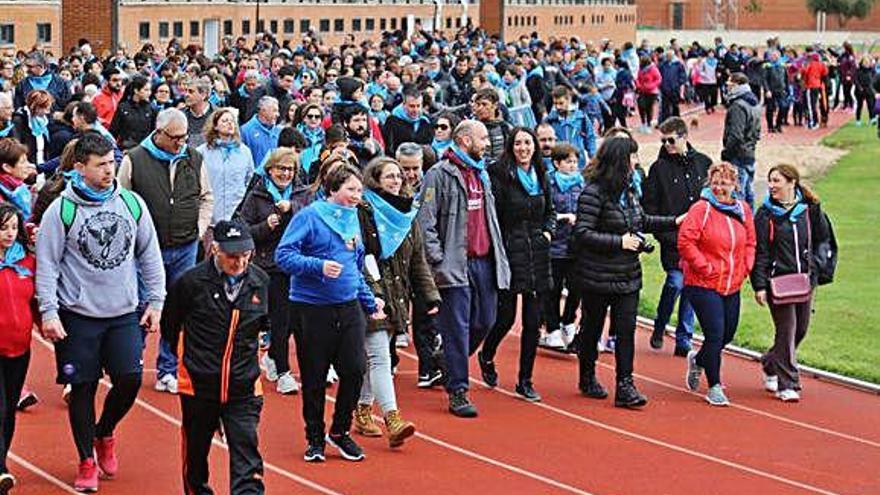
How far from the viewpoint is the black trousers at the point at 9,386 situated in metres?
9.73

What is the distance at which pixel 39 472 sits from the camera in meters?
10.3

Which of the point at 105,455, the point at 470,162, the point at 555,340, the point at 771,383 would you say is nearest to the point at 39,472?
the point at 105,455

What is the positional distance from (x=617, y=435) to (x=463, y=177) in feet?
6.58

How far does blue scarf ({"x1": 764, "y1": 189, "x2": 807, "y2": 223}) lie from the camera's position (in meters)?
13.4

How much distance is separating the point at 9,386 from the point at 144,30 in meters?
32.4

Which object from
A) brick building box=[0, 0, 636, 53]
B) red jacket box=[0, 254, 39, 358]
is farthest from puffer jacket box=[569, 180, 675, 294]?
brick building box=[0, 0, 636, 53]

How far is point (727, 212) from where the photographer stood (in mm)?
13086

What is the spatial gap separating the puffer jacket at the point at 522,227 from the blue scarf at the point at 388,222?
1424 mm

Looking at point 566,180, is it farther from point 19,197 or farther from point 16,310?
point 16,310

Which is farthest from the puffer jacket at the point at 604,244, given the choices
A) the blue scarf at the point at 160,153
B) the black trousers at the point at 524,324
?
the blue scarf at the point at 160,153

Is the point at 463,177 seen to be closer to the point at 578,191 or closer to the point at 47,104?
the point at 578,191

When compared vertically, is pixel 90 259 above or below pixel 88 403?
above

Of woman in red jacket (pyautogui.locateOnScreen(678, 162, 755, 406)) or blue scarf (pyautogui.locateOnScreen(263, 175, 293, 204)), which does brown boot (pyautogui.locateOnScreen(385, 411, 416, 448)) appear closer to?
blue scarf (pyautogui.locateOnScreen(263, 175, 293, 204))

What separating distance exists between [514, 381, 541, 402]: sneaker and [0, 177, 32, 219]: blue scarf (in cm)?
387
